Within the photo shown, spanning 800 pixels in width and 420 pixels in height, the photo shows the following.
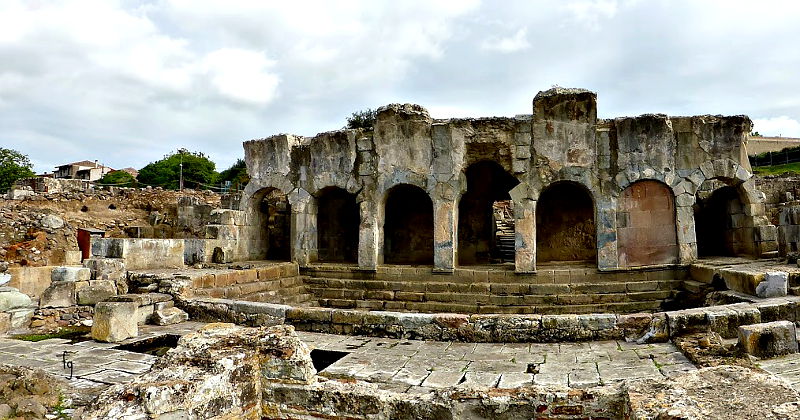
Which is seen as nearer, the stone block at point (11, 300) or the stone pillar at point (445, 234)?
the stone block at point (11, 300)

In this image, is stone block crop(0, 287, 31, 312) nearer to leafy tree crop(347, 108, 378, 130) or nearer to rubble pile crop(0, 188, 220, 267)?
rubble pile crop(0, 188, 220, 267)

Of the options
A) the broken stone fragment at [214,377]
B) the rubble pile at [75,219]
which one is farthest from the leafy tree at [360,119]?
the broken stone fragment at [214,377]

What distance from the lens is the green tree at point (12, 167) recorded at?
146 feet

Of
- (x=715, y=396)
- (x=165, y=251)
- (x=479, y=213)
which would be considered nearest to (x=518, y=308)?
(x=479, y=213)

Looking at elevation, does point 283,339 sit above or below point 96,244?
below

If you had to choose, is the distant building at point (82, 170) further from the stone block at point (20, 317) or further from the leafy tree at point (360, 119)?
the stone block at point (20, 317)

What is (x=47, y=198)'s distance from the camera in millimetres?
20531

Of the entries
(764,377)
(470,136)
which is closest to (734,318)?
(764,377)

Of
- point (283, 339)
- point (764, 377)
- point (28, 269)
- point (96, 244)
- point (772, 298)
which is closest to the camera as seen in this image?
point (764, 377)

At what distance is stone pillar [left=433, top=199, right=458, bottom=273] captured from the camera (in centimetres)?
1302

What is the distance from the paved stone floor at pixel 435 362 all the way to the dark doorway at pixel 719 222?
8.49 metres

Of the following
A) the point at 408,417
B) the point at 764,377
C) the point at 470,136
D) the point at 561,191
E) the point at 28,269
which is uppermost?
the point at 470,136

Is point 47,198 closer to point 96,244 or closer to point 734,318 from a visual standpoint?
point 96,244

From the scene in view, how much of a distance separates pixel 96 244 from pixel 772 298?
1334 cm
